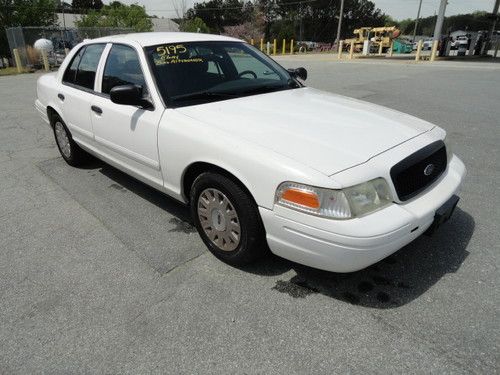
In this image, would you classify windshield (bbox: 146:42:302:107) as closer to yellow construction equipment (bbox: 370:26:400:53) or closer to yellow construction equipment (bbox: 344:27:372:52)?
yellow construction equipment (bbox: 370:26:400:53)

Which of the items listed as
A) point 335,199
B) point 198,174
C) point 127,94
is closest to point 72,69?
point 127,94

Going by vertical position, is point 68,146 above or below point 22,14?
below

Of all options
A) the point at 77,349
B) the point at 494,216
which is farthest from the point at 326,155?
the point at 494,216

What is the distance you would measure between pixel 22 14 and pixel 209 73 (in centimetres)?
3944

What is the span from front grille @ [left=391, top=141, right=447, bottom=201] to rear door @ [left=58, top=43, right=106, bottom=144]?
121 inches

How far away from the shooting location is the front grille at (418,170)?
95.7 inches

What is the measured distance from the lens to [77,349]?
2.21 metres

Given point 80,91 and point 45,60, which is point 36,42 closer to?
point 45,60

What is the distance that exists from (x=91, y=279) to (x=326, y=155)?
74.6 inches

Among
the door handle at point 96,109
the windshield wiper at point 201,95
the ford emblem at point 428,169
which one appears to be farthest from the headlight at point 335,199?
the door handle at point 96,109

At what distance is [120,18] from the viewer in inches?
1519

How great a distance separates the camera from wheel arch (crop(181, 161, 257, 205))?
2.59 meters

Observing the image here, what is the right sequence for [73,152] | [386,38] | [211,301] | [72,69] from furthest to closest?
1. [386,38]
2. [73,152]
3. [72,69]
4. [211,301]

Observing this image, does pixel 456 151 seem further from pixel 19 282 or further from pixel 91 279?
pixel 19 282
